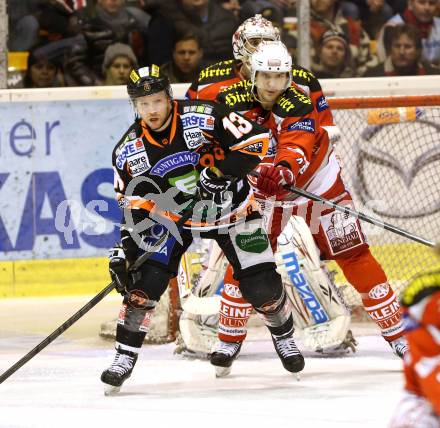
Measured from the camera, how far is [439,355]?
2953mm

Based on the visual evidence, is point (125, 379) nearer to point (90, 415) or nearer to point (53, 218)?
point (90, 415)

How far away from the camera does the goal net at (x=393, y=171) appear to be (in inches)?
282

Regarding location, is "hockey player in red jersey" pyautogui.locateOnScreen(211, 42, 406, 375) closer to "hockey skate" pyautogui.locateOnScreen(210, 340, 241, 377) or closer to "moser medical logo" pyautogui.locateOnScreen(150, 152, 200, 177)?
"hockey skate" pyautogui.locateOnScreen(210, 340, 241, 377)

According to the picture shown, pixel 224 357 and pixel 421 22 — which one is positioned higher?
pixel 421 22

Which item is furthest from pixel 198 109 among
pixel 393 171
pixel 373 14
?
pixel 373 14

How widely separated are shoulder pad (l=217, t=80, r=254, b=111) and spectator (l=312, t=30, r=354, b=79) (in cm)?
235

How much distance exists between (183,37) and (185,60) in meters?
0.15

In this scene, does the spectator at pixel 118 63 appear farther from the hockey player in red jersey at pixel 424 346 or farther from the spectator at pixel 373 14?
the hockey player in red jersey at pixel 424 346

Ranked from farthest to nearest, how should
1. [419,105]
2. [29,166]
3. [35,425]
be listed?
[29,166], [419,105], [35,425]

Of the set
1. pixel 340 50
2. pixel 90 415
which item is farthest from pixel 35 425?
pixel 340 50

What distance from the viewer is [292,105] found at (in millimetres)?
5414

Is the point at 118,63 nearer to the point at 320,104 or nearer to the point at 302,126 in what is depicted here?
the point at 320,104

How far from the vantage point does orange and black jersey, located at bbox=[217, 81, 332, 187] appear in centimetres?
537

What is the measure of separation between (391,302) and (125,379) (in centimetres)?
121
